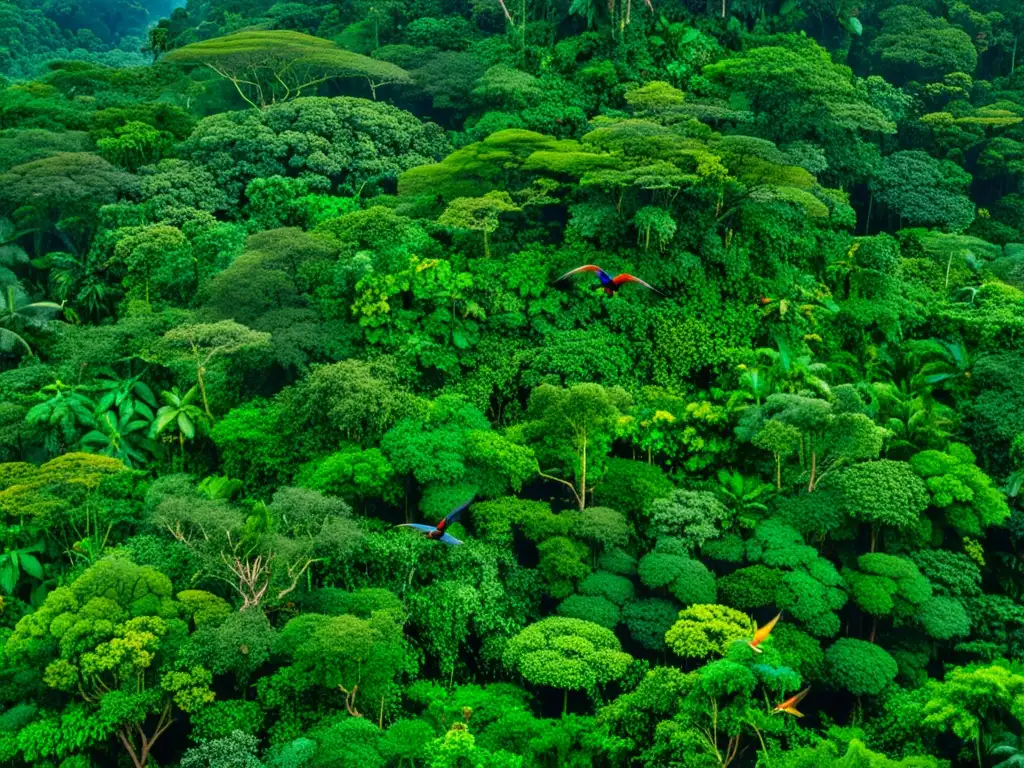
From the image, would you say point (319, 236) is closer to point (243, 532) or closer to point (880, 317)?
point (243, 532)

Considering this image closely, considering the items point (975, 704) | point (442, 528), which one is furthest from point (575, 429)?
point (975, 704)

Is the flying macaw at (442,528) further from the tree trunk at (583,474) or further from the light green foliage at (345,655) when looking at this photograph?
the tree trunk at (583,474)

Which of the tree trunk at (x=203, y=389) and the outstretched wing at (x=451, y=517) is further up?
the tree trunk at (x=203, y=389)

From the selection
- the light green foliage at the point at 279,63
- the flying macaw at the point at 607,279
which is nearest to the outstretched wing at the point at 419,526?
the flying macaw at the point at 607,279

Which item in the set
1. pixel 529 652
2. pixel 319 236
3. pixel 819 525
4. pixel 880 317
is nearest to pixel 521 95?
pixel 319 236

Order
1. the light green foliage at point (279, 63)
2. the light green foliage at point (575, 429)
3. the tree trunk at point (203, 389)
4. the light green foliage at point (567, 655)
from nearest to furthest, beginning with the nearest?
the light green foliage at point (567, 655) → the light green foliage at point (575, 429) → the tree trunk at point (203, 389) → the light green foliage at point (279, 63)

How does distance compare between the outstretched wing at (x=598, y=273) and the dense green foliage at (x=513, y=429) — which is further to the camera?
the outstretched wing at (x=598, y=273)

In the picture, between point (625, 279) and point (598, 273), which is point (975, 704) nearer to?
point (625, 279)
